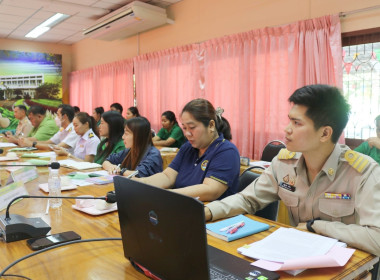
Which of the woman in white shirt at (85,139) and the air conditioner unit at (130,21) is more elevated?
the air conditioner unit at (130,21)

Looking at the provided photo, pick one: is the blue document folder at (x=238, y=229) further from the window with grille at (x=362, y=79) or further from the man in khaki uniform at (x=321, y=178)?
the window with grille at (x=362, y=79)

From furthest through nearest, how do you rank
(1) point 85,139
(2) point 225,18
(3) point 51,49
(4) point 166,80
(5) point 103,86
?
(3) point 51,49, (5) point 103,86, (4) point 166,80, (2) point 225,18, (1) point 85,139

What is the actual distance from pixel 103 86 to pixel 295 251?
6.86 metres

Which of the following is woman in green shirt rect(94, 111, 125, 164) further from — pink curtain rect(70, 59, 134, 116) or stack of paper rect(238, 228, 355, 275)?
pink curtain rect(70, 59, 134, 116)

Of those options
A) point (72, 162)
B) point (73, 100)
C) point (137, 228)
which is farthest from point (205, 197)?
point (73, 100)

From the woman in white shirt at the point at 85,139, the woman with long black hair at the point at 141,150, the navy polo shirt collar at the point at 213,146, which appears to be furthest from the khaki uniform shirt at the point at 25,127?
the navy polo shirt collar at the point at 213,146

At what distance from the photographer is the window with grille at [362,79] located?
3213 mm

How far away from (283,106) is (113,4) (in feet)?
10.8

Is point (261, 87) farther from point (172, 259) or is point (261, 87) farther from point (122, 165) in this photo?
point (172, 259)

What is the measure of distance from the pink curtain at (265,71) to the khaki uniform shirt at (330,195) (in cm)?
177

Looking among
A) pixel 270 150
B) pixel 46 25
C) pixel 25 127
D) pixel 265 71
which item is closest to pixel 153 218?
pixel 270 150

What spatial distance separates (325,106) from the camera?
1401mm

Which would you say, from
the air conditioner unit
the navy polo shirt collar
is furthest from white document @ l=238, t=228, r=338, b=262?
the air conditioner unit

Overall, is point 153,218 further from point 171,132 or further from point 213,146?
point 171,132
